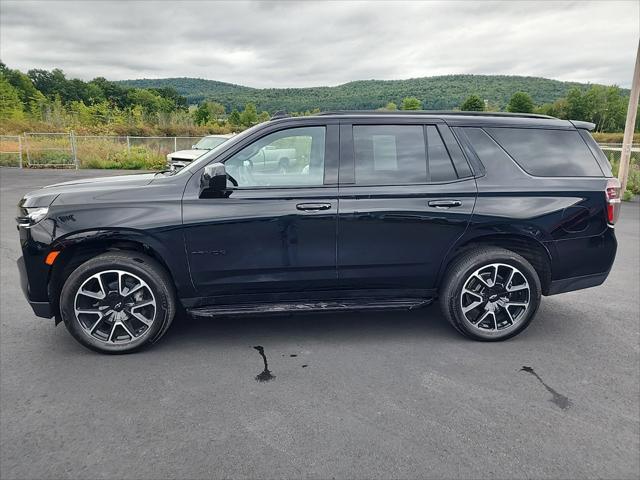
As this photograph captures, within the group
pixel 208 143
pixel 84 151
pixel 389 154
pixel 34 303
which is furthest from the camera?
pixel 84 151

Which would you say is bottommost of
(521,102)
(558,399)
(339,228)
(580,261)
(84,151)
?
(558,399)

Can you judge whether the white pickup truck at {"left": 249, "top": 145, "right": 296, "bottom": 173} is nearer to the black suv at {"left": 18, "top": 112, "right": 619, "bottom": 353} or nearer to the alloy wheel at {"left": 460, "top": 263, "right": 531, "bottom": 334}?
the black suv at {"left": 18, "top": 112, "right": 619, "bottom": 353}

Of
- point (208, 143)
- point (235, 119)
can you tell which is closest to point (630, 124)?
point (208, 143)

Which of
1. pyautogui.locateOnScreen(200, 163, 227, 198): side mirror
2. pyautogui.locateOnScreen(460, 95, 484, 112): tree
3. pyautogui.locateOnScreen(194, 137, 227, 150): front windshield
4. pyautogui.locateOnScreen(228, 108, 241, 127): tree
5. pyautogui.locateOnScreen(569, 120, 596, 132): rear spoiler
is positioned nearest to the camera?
pyautogui.locateOnScreen(200, 163, 227, 198): side mirror

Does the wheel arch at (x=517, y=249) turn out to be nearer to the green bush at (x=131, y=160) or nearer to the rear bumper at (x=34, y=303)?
the rear bumper at (x=34, y=303)

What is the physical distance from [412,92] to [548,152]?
6042 centimetres

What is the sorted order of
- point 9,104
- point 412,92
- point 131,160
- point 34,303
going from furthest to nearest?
point 412,92, point 9,104, point 131,160, point 34,303

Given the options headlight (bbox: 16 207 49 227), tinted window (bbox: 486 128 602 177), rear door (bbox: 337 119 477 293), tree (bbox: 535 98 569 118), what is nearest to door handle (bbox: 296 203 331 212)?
rear door (bbox: 337 119 477 293)

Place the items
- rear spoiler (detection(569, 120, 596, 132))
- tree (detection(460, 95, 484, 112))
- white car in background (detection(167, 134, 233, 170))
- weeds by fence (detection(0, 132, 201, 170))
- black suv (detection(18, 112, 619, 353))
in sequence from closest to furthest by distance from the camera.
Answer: black suv (detection(18, 112, 619, 353)), rear spoiler (detection(569, 120, 596, 132)), white car in background (detection(167, 134, 233, 170)), weeds by fence (detection(0, 132, 201, 170)), tree (detection(460, 95, 484, 112))

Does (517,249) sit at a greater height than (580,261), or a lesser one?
greater

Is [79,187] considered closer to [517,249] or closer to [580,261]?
[517,249]

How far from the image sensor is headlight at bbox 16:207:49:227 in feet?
11.8

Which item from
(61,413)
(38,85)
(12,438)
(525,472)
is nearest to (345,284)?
(525,472)

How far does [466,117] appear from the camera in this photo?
4.07 m
